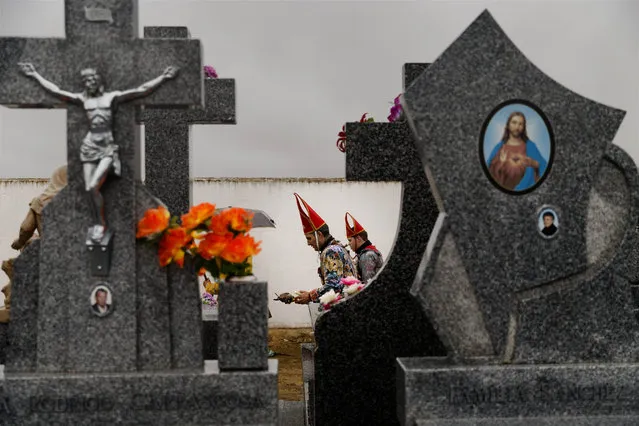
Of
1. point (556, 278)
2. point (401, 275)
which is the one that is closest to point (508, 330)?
point (556, 278)

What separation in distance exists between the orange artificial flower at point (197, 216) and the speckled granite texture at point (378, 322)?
141 centimetres

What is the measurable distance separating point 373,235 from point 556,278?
27.9 ft

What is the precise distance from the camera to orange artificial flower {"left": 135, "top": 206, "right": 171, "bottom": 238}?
13.3 ft

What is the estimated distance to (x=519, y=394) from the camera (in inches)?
164

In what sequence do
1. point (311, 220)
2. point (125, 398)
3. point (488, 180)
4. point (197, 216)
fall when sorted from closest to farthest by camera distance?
point (125, 398) < point (197, 216) < point (488, 180) < point (311, 220)

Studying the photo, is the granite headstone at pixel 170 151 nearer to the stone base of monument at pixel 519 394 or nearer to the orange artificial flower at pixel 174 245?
the orange artificial flower at pixel 174 245

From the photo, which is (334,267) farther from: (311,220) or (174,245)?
(174,245)

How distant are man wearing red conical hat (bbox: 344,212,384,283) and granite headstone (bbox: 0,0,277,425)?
269cm

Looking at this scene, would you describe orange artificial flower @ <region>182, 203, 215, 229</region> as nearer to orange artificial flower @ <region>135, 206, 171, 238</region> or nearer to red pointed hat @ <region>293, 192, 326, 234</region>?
orange artificial flower @ <region>135, 206, 171, 238</region>

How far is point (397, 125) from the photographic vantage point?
5.32m

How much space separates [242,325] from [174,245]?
1.95ft

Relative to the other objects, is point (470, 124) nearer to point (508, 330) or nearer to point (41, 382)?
point (508, 330)

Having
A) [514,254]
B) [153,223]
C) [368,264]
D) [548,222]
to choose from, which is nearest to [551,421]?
[514,254]

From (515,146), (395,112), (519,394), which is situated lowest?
(519,394)
